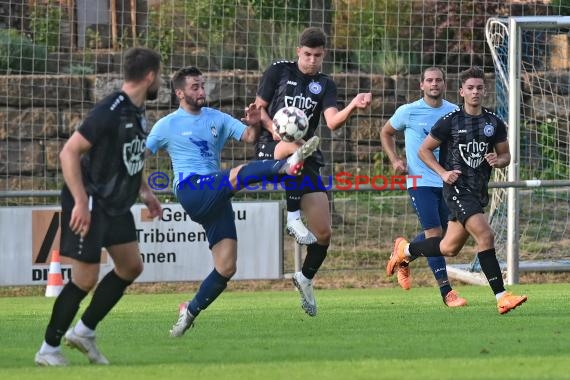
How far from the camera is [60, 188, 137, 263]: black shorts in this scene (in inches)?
307

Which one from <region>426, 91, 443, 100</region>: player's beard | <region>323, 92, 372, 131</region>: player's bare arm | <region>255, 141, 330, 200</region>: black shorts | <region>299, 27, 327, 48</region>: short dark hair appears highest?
<region>299, 27, 327, 48</region>: short dark hair

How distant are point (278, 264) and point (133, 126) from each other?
8112 mm

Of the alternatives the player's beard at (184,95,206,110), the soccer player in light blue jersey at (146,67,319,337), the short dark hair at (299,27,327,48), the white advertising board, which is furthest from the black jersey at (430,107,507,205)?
the white advertising board

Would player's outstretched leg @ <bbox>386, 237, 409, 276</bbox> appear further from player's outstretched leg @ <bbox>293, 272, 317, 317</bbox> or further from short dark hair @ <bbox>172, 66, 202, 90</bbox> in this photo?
short dark hair @ <bbox>172, 66, 202, 90</bbox>

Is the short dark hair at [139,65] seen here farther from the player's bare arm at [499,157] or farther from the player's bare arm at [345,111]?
the player's bare arm at [499,157]

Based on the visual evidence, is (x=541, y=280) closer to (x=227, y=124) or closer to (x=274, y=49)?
(x=274, y=49)

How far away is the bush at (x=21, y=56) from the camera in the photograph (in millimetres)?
18219

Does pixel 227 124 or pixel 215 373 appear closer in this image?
pixel 215 373

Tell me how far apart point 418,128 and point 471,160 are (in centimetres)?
158

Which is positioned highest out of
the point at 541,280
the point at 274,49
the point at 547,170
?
the point at 274,49

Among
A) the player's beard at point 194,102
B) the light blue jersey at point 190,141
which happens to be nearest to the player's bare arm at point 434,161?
the light blue jersey at point 190,141

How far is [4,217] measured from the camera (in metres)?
15.4

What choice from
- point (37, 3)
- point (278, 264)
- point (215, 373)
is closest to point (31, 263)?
point (278, 264)

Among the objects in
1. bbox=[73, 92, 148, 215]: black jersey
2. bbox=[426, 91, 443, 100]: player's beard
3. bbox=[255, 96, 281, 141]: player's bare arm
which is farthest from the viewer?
bbox=[426, 91, 443, 100]: player's beard
